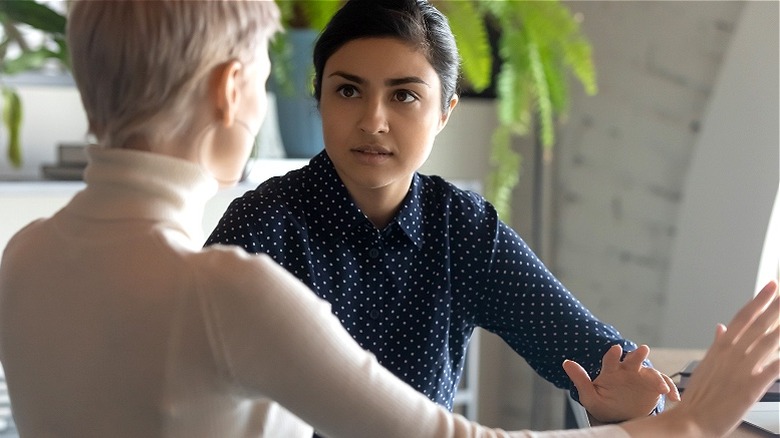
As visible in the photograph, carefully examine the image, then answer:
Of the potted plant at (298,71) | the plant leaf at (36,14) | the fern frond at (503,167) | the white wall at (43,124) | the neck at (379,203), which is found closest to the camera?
the neck at (379,203)

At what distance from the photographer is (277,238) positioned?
1.46 meters

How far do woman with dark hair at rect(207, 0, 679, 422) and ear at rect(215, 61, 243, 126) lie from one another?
539 millimetres

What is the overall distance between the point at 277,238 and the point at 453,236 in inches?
11.6

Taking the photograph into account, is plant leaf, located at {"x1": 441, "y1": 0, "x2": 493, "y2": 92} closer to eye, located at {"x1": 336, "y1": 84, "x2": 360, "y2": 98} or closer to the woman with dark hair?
the woman with dark hair

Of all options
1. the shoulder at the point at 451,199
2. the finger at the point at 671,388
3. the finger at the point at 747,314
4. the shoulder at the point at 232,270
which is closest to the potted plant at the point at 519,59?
A: the shoulder at the point at 451,199

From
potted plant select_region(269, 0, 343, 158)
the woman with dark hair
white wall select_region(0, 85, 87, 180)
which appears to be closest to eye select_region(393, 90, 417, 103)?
the woman with dark hair

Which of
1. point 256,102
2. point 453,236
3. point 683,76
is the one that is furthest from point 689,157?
point 256,102

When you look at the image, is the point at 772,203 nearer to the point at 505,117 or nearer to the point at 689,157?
the point at 689,157

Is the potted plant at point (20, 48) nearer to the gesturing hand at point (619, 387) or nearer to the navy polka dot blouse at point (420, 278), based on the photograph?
the navy polka dot blouse at point (420, 278)

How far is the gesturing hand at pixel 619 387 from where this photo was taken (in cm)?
125

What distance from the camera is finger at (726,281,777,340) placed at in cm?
101

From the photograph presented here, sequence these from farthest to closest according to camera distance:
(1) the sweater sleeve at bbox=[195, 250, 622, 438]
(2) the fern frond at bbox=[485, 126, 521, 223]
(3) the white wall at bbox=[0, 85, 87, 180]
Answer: (2) the fern frond at bbox=[485, 126, 521, 223]
(3) the white wall at bbox=[0, 85, 87, 180]
(1) the sweater sleeve at bbox=[195, 250, 622, 438]

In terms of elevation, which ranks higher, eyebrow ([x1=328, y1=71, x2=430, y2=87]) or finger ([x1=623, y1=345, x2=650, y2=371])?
eyebrow ([x1=328, y1=71, x2=430, y2=87])

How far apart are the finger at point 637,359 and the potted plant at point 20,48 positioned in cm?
177
